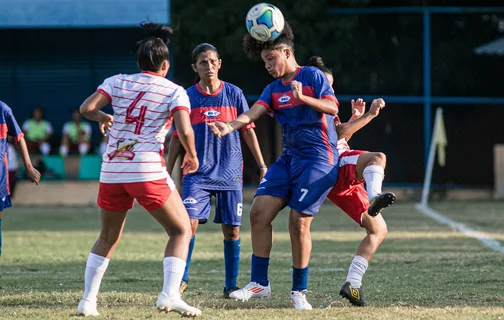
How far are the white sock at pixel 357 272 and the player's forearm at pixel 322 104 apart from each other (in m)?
1.20

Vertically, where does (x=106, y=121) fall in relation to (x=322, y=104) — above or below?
below

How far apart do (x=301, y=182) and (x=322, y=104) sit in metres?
0.62

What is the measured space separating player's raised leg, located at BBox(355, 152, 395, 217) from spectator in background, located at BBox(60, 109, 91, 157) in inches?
602

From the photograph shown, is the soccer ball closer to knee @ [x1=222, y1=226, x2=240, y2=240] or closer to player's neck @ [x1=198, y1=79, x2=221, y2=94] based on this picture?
player's neck @ [x1=198, y1=79, x2=221, y2=94]

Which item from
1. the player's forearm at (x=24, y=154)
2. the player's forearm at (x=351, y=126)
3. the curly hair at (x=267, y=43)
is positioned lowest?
the player's forearm at (x=24, y=154)

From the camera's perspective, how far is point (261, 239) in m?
7.44

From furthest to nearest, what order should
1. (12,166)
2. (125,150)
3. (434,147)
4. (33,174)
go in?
(434,147)
(12,166)
(33,174)
(125,150)

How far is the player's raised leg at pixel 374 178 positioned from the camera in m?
7.16

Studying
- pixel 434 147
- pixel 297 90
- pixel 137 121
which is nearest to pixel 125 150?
pixel 137 121

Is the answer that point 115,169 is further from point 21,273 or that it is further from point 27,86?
point 27,86

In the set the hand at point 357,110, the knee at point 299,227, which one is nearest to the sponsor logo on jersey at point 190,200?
the knee at point 299,227

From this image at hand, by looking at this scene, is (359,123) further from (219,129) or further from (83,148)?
(83,148)

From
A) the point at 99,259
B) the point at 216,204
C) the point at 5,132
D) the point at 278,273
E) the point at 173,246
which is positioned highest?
the point at 5,132

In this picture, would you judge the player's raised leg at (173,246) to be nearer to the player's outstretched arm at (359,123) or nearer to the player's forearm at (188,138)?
the player's forearm at (188,138)
